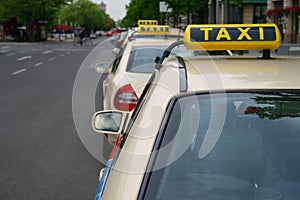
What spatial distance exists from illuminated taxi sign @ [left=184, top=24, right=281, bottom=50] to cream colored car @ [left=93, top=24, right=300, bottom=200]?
0.84 meters

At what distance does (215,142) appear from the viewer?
2500 mm

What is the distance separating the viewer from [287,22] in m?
34.9

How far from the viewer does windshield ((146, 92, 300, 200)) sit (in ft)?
7.62

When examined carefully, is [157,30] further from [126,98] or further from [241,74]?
[241,74]

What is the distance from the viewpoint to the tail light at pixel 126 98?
7.00 m

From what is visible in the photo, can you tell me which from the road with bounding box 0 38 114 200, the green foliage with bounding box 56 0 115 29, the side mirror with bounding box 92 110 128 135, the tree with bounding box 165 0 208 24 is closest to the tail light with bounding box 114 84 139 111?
the road with bounding box 0 38 114 200

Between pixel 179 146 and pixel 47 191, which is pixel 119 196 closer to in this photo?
pixel 179 146

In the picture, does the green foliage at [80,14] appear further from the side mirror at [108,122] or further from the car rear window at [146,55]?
the side mirror at [108,122]

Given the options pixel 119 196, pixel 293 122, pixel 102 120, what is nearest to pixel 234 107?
pixel 293 122

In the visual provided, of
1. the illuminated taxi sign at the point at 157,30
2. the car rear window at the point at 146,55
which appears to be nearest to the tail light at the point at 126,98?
the car rear window at the point at 146,55

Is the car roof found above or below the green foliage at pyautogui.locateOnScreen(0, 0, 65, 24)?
above

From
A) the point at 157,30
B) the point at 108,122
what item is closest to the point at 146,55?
the point at 108,122

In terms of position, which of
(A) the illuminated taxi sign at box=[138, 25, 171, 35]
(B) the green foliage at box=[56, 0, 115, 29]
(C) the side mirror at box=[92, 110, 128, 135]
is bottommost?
(B) the green foliage at box=[56, 0, 115, 29]

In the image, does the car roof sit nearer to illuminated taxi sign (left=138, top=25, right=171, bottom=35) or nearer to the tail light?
the tail light
